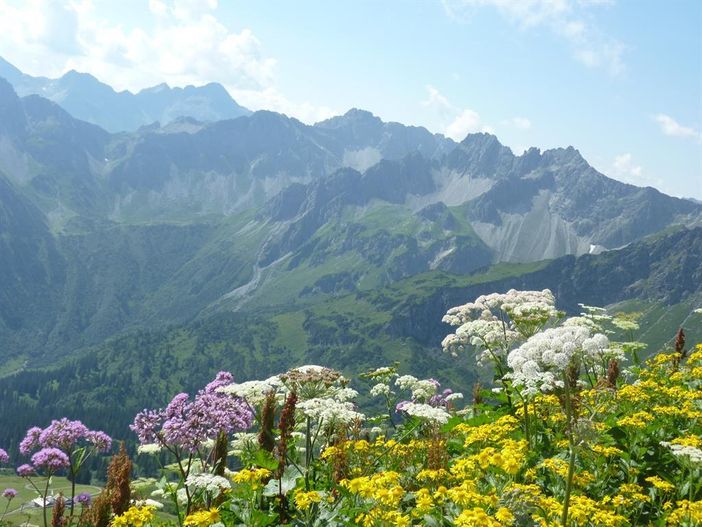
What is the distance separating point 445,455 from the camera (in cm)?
1249

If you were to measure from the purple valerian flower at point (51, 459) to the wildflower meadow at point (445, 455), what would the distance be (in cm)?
4

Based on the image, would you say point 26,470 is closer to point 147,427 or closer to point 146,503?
point 147,427

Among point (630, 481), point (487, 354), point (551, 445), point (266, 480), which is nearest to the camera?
point (630, 481)

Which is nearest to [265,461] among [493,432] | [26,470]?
[493,432]

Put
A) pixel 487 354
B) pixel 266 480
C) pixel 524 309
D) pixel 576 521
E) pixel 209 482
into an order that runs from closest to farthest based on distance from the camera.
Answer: pixel 576 521 < pixel 209 482 < pixel 266 480 < pixel 524 309 < pixel 487 354

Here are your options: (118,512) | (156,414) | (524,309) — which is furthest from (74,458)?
(524,309)

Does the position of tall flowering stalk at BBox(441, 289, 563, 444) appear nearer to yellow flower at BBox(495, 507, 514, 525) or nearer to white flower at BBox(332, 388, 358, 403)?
white flower at BBox(332, 388, 358, 403)

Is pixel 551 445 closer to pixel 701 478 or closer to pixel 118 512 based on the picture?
pixel 701 478

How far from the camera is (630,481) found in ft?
36.6

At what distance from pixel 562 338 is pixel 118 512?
9.01 metres

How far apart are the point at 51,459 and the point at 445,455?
12.1 meters

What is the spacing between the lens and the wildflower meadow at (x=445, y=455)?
8.89 m

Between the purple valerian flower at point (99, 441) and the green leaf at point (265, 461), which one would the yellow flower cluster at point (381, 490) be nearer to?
the green leaf at point (265, 461)

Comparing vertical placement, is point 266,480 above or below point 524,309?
below
